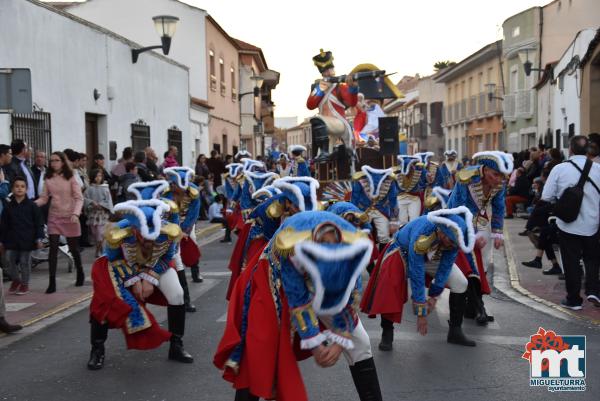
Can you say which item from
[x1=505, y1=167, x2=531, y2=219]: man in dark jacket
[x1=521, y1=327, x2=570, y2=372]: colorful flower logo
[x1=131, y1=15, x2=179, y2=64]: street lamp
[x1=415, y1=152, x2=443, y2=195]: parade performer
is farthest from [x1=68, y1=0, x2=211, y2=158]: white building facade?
[x1=521, y1=327, x2=570, y2=372]: colorful flower logo

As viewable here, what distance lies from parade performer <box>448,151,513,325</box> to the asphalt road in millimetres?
405

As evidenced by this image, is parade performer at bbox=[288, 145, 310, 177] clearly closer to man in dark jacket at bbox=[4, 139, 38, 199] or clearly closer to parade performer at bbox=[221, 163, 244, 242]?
parade performer at bbox=[221, 163, 244, 242]

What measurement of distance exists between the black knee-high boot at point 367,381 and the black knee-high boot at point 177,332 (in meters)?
2.34

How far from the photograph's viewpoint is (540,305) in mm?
8383

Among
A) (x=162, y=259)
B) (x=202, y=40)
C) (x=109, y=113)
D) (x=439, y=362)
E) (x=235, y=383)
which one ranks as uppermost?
(x=202, y=40)

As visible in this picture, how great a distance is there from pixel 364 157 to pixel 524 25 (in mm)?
17241

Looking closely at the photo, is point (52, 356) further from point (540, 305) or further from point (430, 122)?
point (430, 122)

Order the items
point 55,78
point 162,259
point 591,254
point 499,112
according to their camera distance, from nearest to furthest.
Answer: point 162,259, point 591,254, point 55,78, point 499,112

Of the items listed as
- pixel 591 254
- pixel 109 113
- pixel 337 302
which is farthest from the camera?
pixel 109 113

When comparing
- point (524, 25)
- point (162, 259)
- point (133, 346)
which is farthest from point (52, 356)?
point (524, 25)

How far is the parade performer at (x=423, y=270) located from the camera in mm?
5430

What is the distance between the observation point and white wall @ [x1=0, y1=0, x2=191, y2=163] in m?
12.9

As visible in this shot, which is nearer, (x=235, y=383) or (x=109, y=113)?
(x=235, y=383)

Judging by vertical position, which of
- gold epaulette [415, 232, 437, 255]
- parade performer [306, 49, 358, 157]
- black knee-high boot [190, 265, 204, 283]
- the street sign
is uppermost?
parade performer [306, 49, 358, 157]
